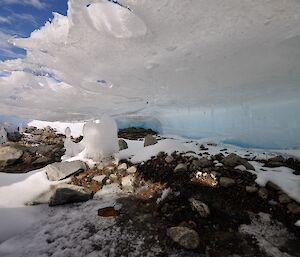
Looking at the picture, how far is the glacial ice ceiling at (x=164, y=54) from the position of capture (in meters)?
3.80

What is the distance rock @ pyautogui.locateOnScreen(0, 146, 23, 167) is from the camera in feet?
19.9

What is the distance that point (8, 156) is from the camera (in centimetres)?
622

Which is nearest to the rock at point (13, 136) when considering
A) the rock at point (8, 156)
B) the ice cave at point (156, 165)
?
the ice cave at point (156, 165)

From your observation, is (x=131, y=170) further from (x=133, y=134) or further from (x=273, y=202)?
(x=133, y=134)

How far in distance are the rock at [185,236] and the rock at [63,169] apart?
2.80 metres

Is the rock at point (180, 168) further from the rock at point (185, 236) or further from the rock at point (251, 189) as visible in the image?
the rock at point (185, 236)

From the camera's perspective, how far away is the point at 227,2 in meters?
3.45

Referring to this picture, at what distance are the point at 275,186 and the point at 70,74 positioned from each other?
7218 millimetres

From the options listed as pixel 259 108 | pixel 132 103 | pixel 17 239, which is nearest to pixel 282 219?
pixel 17 239

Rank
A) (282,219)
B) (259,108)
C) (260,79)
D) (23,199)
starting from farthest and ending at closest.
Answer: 1. (259,108)
2. (260,79)
3. (23,199)
4. (282,219)

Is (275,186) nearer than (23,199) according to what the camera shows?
Yes

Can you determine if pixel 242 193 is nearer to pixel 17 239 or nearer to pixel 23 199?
pixel 17 239

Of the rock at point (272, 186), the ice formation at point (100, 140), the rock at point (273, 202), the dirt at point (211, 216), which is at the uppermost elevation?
the ice formation at point (100, 140)

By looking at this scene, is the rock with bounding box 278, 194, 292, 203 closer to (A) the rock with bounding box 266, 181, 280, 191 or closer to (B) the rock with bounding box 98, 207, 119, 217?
(A) the rock with bounding box 266, 181, 280, 191
